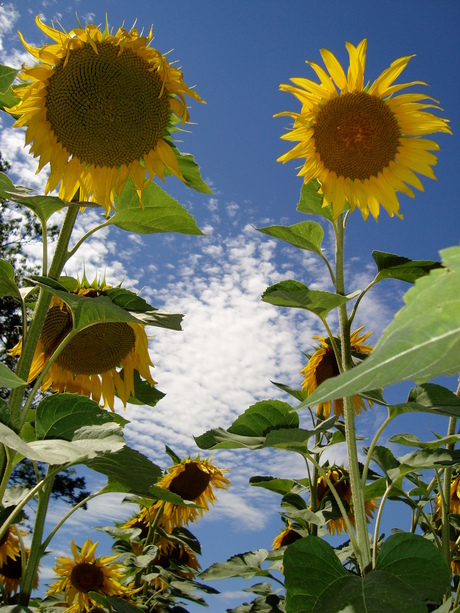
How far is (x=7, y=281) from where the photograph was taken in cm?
182

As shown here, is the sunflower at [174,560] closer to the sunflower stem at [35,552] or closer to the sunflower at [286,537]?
the sunflower at [286,537]

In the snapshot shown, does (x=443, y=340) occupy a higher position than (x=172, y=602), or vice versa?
(x=172, y=602)

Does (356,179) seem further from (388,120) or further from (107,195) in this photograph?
(107,195)

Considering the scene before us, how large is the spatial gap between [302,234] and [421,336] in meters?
1.84

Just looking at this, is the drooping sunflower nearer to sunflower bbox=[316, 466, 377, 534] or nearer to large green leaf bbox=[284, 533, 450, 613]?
large green leaf bbox=[284, 533, 450, 613]

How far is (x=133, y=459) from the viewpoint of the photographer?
1665 millimetres

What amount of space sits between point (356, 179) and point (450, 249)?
2.37 m

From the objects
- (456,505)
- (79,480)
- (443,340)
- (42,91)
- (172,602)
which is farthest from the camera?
(79,480)

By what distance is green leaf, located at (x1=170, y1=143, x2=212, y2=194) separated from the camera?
2.18 meters

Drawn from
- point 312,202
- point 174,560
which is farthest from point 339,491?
point 312,202

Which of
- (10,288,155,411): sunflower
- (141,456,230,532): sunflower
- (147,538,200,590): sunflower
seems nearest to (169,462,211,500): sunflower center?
(141,456,230,532): sunflower

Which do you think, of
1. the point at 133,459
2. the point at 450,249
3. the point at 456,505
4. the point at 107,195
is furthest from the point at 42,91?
the point at 456,505

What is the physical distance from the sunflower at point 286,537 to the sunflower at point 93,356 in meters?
1.69

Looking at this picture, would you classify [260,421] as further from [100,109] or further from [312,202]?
[100,109]
